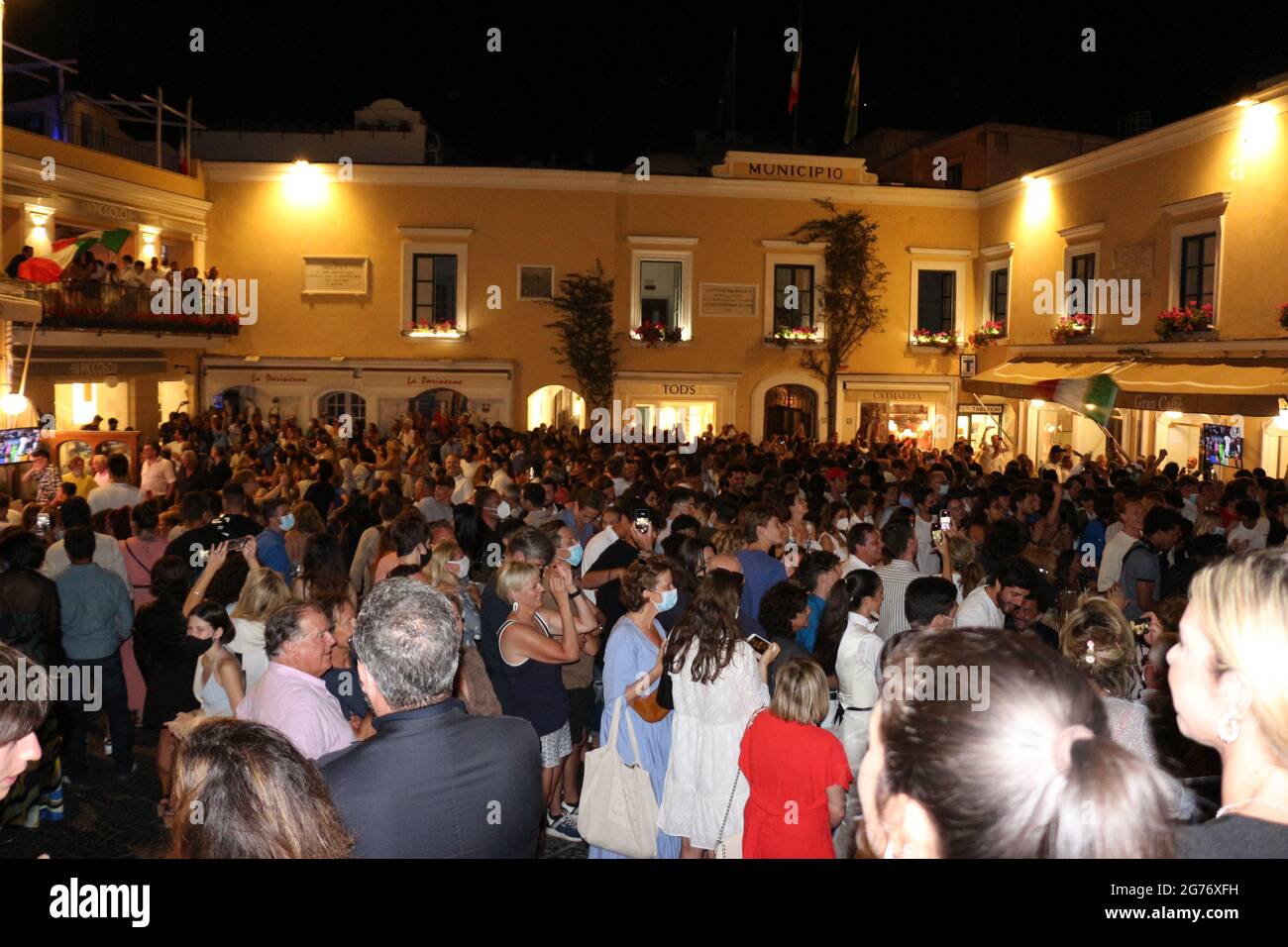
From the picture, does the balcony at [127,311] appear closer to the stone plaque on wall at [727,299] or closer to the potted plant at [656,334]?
the potted plant at [656,334]

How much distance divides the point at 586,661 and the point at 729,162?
72.6 feet

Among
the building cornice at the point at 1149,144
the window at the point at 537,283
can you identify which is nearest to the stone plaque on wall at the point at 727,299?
the window at the point at 537,283

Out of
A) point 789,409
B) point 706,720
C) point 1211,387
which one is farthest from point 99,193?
point 706,720

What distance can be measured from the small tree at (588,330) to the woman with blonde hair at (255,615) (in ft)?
67.2

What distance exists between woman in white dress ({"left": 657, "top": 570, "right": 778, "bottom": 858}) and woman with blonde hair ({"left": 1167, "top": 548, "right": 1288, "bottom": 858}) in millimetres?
3367

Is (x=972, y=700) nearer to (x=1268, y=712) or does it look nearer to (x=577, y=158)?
(x=1268, y=712)

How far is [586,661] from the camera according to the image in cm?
699

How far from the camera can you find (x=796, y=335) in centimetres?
2744

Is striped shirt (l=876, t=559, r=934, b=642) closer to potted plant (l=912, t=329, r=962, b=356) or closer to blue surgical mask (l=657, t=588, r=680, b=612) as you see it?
blue surgical mask (l=657, t=588, r=680, b=612)

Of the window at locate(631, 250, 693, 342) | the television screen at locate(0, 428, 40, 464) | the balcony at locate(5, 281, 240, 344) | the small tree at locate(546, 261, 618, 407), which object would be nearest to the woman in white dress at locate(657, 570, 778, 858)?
the television screen at locate(0, 428, 40, 464)

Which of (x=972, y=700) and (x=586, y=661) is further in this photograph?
(x=586, y=661)

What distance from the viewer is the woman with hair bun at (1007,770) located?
5.73 ft

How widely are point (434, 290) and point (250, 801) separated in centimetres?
2539
